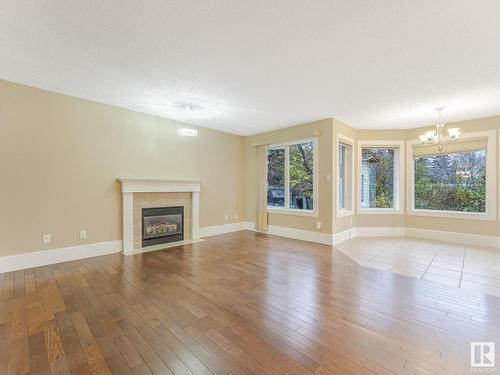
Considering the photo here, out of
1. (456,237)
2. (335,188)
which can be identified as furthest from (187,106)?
(456,237)

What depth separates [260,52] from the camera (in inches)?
98.1

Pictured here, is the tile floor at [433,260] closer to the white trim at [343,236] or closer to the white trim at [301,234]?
the white trim at [343,236]

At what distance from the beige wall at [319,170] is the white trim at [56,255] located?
335 cm

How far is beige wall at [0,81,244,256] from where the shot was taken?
3.30 m

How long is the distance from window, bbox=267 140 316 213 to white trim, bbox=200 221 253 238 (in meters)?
0.94

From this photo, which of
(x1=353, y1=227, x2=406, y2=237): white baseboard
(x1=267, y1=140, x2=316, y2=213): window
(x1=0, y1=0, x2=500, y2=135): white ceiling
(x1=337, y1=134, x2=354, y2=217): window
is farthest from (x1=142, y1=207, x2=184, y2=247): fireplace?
(x1=353, y1=227, x2=406, y2=237): white baseboard

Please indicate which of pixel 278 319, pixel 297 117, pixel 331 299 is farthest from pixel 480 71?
pixel 278 319

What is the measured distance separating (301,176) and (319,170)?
0.61 metres

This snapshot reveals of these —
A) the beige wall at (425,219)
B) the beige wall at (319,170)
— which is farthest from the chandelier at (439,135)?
the beige wall at (319,170)

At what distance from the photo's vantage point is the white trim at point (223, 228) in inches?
221

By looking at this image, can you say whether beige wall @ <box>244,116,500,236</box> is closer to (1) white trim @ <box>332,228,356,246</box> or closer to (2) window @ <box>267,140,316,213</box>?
(1) white trim @ <box>332,228,356,246</box>

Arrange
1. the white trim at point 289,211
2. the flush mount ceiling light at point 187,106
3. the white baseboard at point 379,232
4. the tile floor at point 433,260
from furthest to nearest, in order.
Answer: the white baseboard at point 379,232
the white trim at point 289,211
the flush mount ceiling light at point 187,106
the tile floor at point 433,260

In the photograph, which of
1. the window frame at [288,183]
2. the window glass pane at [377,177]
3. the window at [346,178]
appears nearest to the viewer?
the window frame at [288,183]

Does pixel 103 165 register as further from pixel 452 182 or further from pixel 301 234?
pixel 452 182
